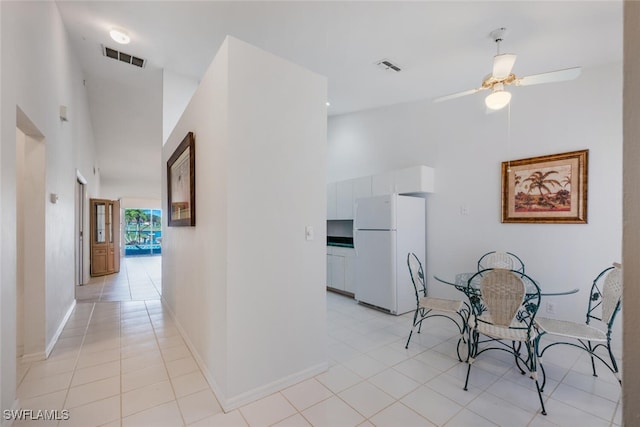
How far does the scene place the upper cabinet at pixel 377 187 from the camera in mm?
4133

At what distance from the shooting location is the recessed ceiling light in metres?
3.21

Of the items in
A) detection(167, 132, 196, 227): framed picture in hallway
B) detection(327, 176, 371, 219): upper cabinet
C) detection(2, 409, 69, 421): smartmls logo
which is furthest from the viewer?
detection(327, 176, 371, 219): upper cabinet

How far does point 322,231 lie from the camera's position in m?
2.43

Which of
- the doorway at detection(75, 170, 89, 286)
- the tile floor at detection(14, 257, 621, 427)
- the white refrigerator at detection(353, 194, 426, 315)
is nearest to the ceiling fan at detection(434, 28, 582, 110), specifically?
the white refrigerator at detection(353, 194, 426, 315)

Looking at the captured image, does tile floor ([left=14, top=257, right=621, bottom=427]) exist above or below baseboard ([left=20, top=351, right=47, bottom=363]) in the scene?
below

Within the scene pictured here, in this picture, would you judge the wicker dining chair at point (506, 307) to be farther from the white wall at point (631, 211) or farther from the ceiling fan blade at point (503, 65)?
the white wall at point (631, 211)

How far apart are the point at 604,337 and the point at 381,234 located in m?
2.37

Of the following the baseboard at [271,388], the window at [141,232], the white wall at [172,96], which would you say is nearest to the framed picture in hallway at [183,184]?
the white wall at [172,96]

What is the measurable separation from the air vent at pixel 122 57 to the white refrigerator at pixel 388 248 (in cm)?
373

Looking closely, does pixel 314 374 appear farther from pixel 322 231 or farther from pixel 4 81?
pixel 4 81

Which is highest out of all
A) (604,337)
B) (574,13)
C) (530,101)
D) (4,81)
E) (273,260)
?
(574,13)

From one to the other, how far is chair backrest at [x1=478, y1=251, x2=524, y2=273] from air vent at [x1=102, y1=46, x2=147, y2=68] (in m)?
5.30

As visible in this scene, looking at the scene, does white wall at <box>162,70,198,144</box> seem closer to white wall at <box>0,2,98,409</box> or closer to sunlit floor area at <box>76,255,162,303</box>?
white wall at <box>0,2,98,409</box>

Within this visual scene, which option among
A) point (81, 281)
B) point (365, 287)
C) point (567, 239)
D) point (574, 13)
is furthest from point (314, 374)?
point (81, 281)
